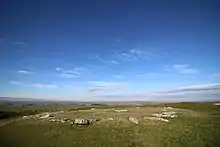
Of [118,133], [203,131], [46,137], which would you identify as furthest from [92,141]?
[203,131]

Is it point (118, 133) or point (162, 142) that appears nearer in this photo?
point (162, 142)

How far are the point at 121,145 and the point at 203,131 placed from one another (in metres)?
5.65

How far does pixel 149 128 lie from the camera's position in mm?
13758

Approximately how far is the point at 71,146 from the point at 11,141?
412 cm

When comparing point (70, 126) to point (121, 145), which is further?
point (70, 126)

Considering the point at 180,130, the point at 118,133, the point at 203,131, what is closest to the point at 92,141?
the point at 118,133

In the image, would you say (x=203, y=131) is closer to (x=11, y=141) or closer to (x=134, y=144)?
(x=134, y=144)

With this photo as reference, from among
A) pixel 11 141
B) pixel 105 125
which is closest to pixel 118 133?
pixel 105 125

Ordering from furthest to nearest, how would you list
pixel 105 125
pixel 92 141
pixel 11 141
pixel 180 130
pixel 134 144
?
pixel 105 125 → pixel 180 130 → pixel 11 141 → pixel 92 141 → pixel 134 144

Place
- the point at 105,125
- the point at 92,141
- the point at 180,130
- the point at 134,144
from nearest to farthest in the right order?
the point at 134,144
the point at 92,141
the point at 180,130
the point at 105,125

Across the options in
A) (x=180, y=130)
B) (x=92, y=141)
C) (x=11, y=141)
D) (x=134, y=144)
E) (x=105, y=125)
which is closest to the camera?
(x=134, y=144)

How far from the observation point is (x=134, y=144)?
10438mm

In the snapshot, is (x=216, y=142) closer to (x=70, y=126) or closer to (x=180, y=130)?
(x=180, y=130)

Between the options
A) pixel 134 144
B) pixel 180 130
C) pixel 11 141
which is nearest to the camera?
pixel 134 144
